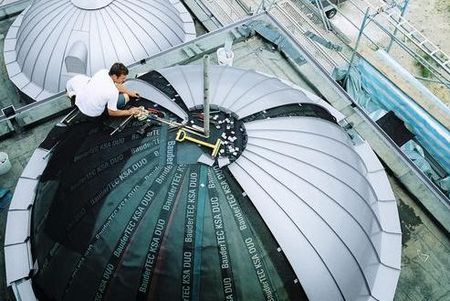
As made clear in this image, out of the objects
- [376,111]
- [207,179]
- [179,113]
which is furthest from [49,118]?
[376,111]

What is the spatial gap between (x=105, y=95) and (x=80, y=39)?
9129 mm

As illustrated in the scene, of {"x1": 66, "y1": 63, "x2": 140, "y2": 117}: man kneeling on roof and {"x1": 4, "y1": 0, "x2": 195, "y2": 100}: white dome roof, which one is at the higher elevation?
{"x1": 4, "y1": 0, "x2": 195, "y2": 100}: white dome roof

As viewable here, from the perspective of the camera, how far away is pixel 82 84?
15875 millimetres

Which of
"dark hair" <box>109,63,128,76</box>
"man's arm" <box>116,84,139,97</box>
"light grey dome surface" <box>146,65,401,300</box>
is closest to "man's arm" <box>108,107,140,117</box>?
"man's arm" <box>116,84,139,97</box>

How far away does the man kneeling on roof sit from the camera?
15.0 metres

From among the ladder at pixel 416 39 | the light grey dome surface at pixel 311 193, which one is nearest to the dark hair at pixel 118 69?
the light grey dome surface at pixel 311 193

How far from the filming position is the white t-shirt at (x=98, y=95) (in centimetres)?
1499

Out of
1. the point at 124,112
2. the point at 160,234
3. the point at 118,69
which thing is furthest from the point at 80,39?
the point at 160,234

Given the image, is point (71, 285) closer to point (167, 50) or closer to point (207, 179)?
point (207, 179)

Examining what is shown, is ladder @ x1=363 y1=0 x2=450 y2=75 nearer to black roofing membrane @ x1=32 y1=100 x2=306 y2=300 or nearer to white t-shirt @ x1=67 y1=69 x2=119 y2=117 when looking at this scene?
black roofing membrane @ x1=32 y1=100 x2=306 y2=300

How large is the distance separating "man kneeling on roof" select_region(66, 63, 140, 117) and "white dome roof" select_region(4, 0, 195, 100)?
7213 mm

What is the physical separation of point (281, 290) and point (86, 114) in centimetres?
727

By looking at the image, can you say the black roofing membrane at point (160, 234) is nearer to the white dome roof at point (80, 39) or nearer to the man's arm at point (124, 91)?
the man's arm at point (124, 91)

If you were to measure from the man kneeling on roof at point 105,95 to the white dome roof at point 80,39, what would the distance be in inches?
284
